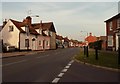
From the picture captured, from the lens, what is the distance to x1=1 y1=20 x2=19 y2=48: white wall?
52.8 m

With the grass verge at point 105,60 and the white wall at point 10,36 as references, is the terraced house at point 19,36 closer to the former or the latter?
the white wall at point 10,36

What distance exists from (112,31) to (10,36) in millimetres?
22762

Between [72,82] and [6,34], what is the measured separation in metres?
47.6

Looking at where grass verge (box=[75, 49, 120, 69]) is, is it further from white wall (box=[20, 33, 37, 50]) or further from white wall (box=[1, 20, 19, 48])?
white wall (box=[20, 33, 37, 50])

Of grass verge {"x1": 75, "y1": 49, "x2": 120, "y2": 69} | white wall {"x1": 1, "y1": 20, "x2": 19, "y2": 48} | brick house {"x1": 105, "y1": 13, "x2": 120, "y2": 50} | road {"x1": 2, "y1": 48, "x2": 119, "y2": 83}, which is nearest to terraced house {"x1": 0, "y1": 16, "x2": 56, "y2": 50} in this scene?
white wall {"x1": 1, "y1": 20, "x2": 19, "y2": 48}

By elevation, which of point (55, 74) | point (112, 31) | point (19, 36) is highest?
point (112, 31)

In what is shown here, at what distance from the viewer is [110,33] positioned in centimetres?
4741

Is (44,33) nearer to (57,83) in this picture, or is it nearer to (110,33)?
(110,33)

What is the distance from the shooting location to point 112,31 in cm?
4609

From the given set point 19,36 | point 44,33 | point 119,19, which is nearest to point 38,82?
point 119,19

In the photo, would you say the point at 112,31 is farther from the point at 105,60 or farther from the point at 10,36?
the point at 105,60

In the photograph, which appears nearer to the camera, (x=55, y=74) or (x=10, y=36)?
(x=55, y=74)

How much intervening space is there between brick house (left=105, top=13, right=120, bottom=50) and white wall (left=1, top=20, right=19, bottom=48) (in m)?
19.7

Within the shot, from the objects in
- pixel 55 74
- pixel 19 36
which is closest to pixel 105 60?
pixel 55 74
